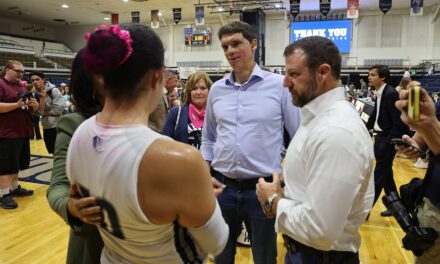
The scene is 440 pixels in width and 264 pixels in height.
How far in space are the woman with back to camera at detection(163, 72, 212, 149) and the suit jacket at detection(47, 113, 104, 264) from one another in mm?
1796

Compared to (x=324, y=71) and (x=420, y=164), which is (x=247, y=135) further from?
(x=420, y=164)

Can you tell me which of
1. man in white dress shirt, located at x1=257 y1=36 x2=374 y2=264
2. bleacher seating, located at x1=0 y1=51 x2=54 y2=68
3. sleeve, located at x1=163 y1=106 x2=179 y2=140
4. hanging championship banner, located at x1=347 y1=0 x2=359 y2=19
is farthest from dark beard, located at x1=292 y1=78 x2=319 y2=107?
bleacher seating, located at x1=0 y1=51 x2=54 y2=68

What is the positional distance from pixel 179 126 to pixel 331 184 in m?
2.13

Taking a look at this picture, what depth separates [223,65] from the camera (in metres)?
20.4

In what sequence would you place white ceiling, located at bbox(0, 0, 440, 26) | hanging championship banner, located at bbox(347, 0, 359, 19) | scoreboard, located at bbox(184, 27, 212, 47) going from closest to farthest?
hanging championship banner, located at bbox(347, 0, 359, 19)
white ceiling, located at bbox(0, 0, 440, 26)
scoreboard, located at bbox(184, 27, 212, 47)

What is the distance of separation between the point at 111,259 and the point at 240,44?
4.91 feet

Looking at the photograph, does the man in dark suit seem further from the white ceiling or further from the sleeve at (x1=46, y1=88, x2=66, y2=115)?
the white ceiling

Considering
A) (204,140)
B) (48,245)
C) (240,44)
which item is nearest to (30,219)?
(48,245)

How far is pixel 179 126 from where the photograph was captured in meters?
3.12

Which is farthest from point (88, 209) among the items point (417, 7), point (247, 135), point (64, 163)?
point (417, 7)

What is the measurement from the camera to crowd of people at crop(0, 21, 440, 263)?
33.5 inches

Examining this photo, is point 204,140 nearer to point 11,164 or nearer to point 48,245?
point 48,245

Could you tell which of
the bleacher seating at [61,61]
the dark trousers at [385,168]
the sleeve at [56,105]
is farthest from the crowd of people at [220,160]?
the bleacher seating at [61,61]

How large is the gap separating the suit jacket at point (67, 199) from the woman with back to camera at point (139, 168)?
247mm
